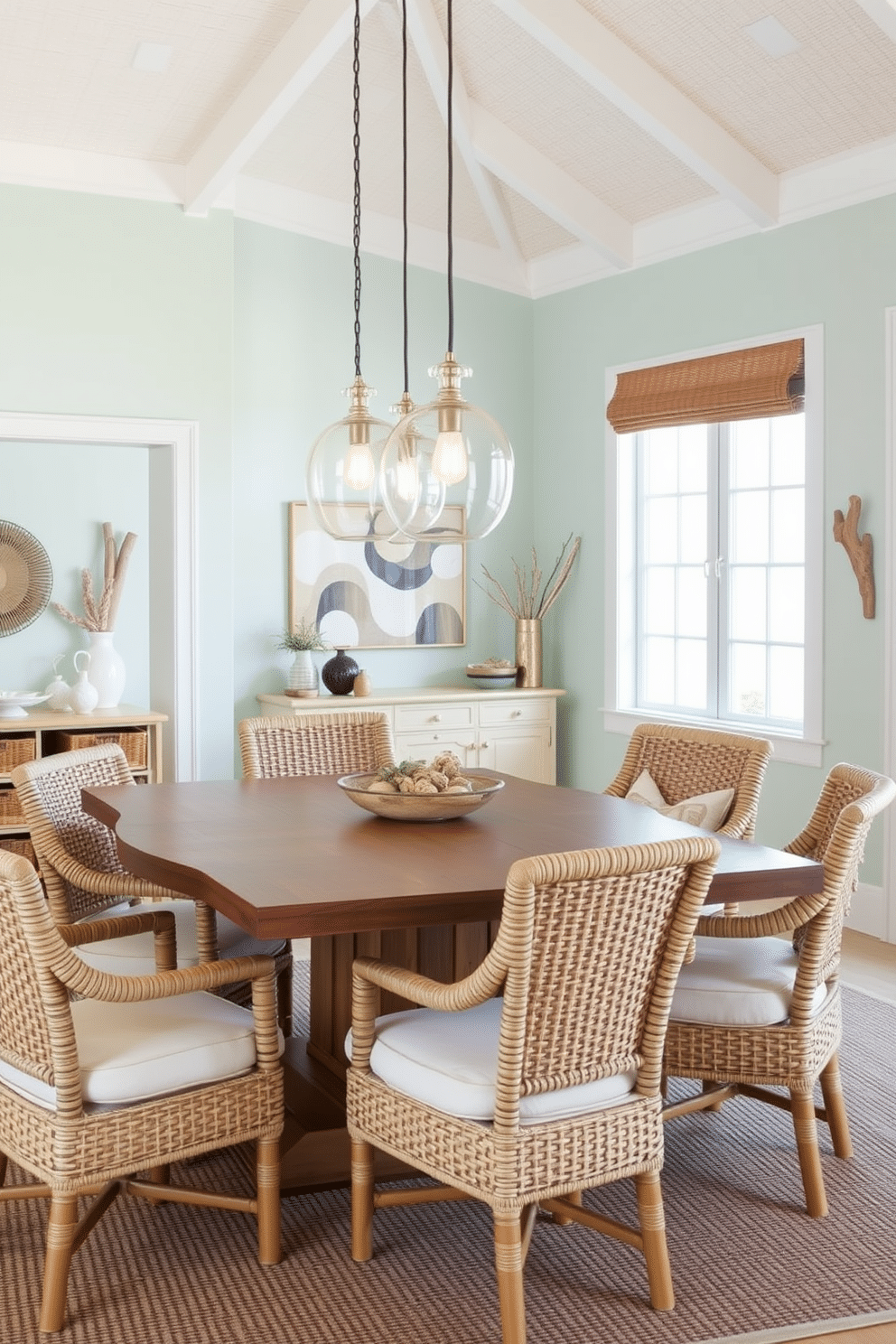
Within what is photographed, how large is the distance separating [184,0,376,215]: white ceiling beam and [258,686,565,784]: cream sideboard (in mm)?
2223

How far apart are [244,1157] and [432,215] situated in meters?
4.69

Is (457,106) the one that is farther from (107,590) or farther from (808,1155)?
(808,1155)

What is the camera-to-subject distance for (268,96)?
5.05m

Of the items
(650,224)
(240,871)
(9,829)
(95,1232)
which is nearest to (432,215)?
(650,224)

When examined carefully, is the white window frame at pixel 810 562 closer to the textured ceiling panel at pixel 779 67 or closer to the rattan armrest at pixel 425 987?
the textured ceiling panel at pixel 779 67

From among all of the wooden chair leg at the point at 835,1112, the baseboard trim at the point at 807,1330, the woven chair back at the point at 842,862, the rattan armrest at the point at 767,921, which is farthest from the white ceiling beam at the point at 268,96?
the baseboard trim at the point at 807,1330

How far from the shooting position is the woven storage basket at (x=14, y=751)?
215 inches

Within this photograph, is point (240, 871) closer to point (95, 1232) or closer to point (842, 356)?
point (95, 1232)

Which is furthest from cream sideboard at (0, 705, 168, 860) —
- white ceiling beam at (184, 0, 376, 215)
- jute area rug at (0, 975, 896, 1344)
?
jute area rug at (0, 975, 896, 1344)

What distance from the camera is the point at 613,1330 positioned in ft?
7.97

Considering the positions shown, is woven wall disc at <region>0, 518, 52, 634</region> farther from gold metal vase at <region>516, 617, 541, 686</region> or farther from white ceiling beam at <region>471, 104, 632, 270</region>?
white ceiling beam at <region>471, 104, 632, 270</region>

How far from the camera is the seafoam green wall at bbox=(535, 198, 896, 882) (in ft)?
16.6

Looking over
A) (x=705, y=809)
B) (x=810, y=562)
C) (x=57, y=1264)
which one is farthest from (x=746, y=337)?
(x=57, y=1264)

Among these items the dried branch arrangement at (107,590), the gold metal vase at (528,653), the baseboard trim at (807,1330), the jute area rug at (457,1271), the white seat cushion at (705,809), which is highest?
the dried branch arrangement at (107,590)
